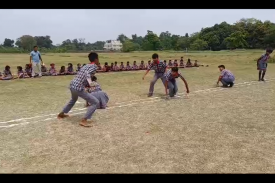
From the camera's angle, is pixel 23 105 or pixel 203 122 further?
pixel 23 105

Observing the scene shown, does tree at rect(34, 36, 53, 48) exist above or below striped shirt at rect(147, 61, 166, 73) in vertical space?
above

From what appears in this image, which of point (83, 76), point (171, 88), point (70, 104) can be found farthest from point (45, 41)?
point (83, 76)

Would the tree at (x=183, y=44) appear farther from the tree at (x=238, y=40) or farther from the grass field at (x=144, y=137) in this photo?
the grass field at (x=144, y=137)

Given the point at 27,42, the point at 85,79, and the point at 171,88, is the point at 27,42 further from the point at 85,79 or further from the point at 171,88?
the point at 85,79

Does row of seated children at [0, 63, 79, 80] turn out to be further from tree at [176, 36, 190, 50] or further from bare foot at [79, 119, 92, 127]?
tree at [176, 36, 190, 50]

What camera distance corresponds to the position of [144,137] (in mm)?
5227

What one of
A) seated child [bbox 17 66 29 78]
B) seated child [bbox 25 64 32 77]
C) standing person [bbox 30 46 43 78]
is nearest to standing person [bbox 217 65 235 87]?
standing person [bbox 30 46 43 78]

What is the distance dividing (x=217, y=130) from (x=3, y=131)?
4495 millimetres

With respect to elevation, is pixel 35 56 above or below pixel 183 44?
below

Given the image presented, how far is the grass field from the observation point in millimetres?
3998

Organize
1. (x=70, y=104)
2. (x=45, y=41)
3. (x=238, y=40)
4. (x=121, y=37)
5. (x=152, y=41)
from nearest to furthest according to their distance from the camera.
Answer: (x=70, y=104) → (x=238, y=40) → (x=152, y=41) → (x=45, y=41) → (x=121, y=37)
